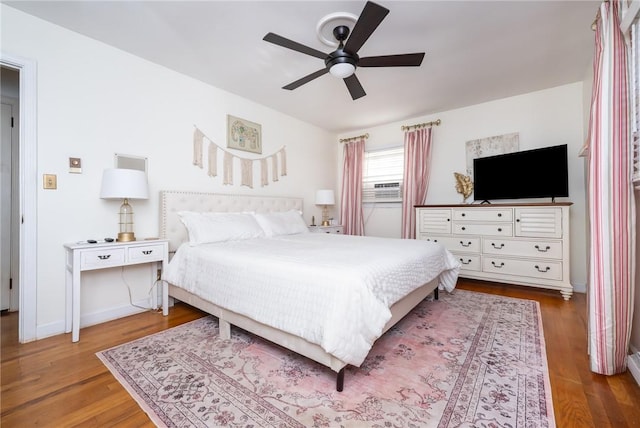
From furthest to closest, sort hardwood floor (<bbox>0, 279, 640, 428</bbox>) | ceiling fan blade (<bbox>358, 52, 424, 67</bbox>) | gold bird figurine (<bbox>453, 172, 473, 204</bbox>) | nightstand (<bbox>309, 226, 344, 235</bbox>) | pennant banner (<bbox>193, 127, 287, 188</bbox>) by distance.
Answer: nightstand (<bbox>309, 226, 344, 235</bbox>)
gold bird figurine (<bbox>453, 172, 473, 204</bbox>)
pennant banner (<bbox>193, 127, 287, 188</bbox>)
ceiling fan blade (<bbox>358, 52, 424, 67</bbox>)
hardwood floor (<bbox>0, 279, 640, 428</bbox>)

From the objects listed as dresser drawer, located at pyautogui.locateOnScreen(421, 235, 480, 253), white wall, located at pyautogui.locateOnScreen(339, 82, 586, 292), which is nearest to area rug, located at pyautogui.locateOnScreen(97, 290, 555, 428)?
dresser drawer, located at pyautogui.locateOnScreen(421, 235, 480, 253)

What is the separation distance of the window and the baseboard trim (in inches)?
130

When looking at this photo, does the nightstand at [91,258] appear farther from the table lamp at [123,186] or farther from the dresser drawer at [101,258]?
the table lamp at [123,186]

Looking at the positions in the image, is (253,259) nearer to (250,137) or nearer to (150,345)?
(150,345)

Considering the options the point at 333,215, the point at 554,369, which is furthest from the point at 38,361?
the point at 333,215

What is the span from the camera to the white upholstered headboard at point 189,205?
9.34ft

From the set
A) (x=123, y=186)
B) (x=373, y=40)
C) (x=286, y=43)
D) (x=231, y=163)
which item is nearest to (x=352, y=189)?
(x=231, y=163)

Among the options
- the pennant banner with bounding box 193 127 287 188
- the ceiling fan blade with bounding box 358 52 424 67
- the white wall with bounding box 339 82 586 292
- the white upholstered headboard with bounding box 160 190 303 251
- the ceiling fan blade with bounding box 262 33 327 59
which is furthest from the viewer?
the white wall with bounding box 339 82 586 292

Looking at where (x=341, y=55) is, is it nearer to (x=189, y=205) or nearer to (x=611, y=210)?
(x=611, y=210)

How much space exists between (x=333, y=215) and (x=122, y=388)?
4217 mm

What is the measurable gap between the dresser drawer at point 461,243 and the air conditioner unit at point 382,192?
1.15 metres

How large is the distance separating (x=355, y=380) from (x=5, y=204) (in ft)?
12.2

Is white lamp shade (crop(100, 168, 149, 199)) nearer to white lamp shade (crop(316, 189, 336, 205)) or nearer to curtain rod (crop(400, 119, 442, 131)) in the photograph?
white lamp shade (crop(316, 189, 336, 205))

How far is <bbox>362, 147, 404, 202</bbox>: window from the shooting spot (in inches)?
186
